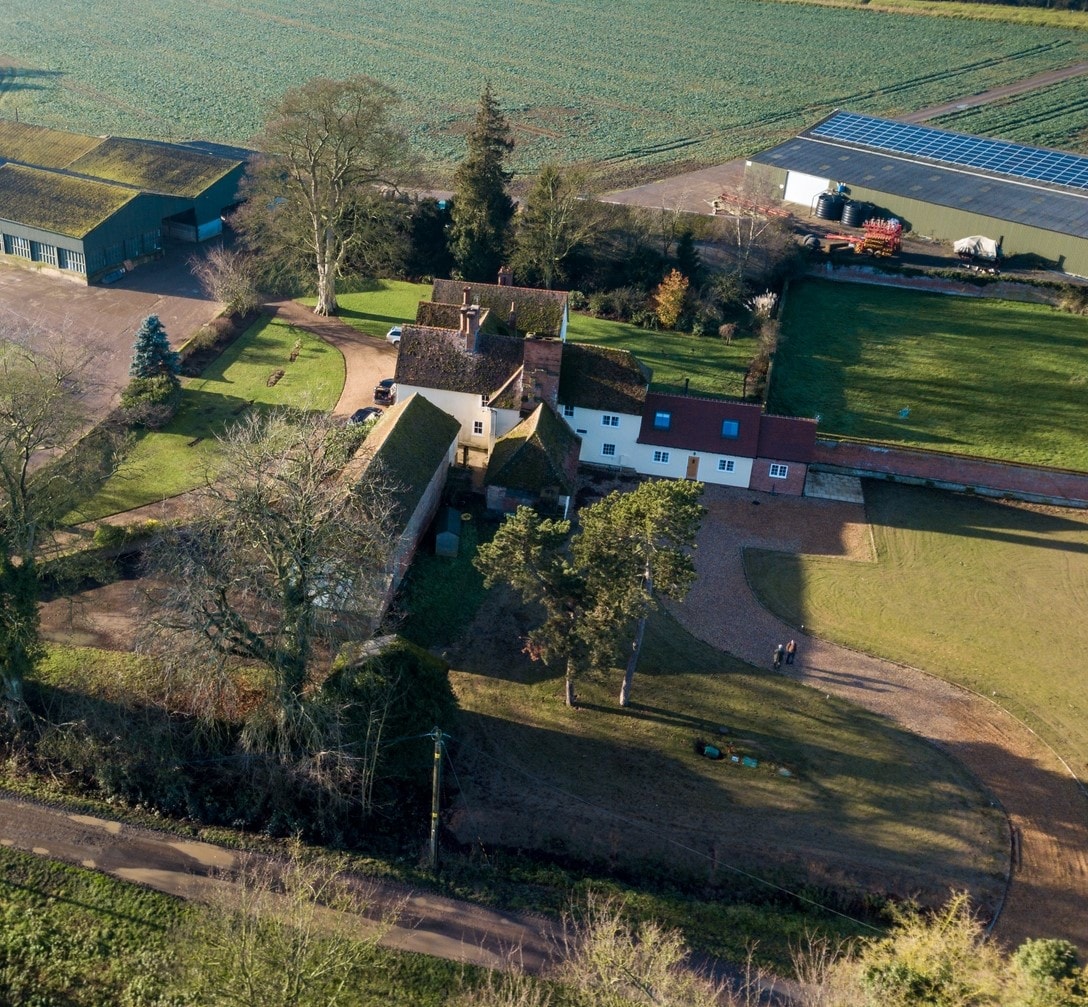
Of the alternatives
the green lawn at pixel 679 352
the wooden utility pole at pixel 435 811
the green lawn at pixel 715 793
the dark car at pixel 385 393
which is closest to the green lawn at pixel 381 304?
the dark car at pixel 385 393

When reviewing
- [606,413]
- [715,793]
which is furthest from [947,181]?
[715,793]

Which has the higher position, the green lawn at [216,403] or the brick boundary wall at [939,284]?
the brick boundary wall at [939,284]

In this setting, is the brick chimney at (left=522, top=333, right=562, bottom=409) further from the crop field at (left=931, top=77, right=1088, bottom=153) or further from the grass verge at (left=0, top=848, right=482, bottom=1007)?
the crop field at (left=931, top=77, right=1088, bottom=153)

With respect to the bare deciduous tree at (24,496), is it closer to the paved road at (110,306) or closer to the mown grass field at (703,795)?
the mown grass field at (703,795)

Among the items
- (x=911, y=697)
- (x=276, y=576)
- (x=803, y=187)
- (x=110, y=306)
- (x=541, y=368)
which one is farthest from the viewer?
(x=803, y=187)

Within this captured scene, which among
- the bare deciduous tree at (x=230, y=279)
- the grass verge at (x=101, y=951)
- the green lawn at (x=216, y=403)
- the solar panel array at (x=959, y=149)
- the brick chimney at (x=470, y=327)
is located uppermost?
the solar panel array at (x=959, y=149)

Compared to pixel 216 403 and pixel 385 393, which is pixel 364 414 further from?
pixel 216 403

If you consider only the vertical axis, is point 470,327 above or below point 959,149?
below
